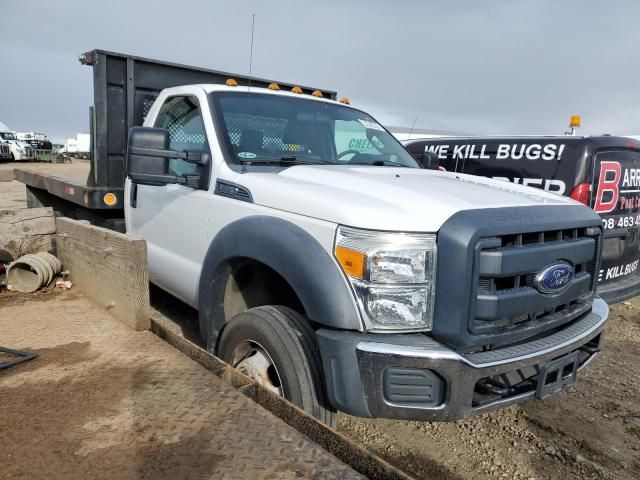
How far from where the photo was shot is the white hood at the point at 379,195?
Result: 2.22m

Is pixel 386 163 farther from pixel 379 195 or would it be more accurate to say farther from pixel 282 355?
pixel 282 355

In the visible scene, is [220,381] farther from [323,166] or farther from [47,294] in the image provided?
[47,294]

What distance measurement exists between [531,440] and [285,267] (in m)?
1.88

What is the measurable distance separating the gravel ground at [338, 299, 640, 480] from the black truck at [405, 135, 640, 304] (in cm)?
92

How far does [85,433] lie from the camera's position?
186 centimetres

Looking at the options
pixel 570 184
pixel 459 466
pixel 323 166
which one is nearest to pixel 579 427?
pixel 459 466

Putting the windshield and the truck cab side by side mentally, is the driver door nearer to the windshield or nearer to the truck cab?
the windshield

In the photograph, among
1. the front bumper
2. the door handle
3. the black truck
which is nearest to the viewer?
the front bumper

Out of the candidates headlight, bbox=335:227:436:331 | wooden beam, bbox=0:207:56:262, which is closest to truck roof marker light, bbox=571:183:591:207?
headlight, bbox=335:227:436:331

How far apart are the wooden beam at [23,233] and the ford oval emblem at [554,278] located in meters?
3.58

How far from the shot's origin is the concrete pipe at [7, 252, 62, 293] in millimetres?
3521

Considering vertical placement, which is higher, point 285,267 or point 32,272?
point 285,267

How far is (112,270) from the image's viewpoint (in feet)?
9.80

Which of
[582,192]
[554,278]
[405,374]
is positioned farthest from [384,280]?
[582,192]
